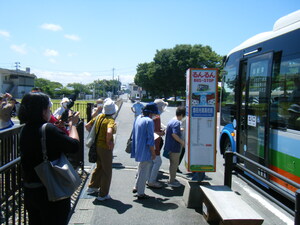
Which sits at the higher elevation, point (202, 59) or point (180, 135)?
point (202, 59)

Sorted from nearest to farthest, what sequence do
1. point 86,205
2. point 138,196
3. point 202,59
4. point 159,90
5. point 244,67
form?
point 86,205, point 138,196, point 244,67, point 202,59, point 159,90

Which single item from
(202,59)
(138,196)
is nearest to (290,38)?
(138,196)

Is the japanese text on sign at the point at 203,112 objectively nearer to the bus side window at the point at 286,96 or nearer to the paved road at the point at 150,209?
the bus side window at the point at 286,96

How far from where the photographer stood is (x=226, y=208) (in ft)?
12.4

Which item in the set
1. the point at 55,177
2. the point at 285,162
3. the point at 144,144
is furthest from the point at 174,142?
the point at 55,177

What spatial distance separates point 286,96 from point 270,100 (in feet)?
1.72

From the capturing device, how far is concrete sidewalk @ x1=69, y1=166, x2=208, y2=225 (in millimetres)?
4266

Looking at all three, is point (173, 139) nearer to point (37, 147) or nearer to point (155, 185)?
point (155, 185)

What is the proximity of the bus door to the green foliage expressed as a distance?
42518mm

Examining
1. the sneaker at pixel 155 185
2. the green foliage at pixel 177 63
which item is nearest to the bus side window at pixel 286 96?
the sneaker at pixel 155 185

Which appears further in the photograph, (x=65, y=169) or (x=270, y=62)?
(x=270, y=62)

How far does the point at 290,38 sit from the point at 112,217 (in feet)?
→ 15.0

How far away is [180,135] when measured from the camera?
5.69 metres

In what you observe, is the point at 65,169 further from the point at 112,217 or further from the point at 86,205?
the point at 86,205
